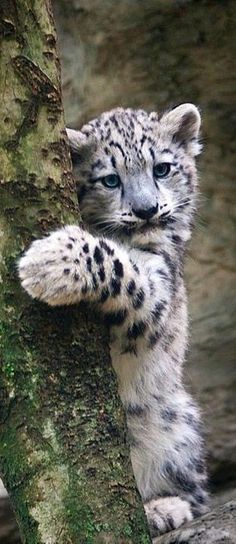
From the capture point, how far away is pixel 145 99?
6051mm

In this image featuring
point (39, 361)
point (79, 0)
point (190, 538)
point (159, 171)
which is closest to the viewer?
point (39, 361)

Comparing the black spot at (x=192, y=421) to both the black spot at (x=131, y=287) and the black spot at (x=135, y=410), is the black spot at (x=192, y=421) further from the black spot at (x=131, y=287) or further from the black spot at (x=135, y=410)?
the black spot at (x=131, y=287)

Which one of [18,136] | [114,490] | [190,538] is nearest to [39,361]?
[114,490]

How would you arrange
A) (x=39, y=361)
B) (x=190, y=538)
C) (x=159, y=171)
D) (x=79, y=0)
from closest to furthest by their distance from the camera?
(x=39, y=361)
(x=190, y=538)
(x=159, y=171)
(x=79, y=0)

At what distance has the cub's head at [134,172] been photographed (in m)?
4.25

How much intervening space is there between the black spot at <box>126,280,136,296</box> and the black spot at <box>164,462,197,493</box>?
3.50 feet

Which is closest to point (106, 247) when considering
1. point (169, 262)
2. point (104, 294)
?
point (104, 294)

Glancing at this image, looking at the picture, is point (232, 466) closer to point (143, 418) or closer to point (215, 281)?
point (215, 281)

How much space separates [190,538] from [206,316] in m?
2.31

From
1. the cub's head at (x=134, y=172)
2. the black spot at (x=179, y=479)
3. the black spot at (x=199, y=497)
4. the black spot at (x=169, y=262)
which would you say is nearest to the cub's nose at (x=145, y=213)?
the cub's head at (x=134, y=172)

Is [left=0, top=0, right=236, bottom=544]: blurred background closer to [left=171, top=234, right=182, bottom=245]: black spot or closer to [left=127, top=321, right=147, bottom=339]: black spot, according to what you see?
[left=171, top=234, right=182, bottom=245]: black spot

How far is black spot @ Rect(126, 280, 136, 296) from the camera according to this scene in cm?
382

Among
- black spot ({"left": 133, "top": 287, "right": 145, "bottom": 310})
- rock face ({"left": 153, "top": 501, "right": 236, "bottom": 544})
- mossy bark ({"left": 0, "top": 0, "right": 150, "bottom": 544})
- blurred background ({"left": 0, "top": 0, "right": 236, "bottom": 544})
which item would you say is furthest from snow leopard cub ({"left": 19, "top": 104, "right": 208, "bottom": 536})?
blurred background ({"left": 0, "top": 0, "right": 236, "bottom": 544})

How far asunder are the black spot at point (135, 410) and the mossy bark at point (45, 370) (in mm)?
1049
